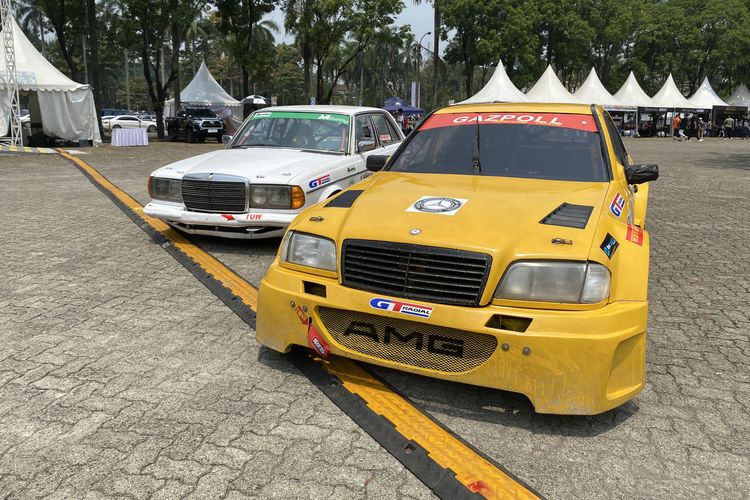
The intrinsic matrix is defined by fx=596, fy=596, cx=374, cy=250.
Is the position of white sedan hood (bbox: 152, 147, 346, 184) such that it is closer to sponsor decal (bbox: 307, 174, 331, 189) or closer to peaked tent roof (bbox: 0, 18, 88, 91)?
sponsor decal (bbox: 307, 174, 331, 189)

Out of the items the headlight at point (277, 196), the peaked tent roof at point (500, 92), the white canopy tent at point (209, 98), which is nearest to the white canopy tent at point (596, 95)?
the peaked tent roof at point (500, 92)

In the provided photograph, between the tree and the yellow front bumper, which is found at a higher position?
the tree

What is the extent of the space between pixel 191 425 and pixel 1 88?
75.0 ft

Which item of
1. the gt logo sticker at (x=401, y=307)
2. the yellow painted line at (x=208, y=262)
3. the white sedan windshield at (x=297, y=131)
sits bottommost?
the yellow painted line at (x=208, y=262)

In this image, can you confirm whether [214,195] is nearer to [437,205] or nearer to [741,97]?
[437,205]

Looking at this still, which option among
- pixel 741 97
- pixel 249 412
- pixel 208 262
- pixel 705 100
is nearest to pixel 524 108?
pixel 249 412

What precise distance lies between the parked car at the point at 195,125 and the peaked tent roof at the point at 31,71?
580 centimetres

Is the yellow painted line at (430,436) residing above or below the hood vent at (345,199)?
below

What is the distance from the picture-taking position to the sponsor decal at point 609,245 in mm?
2920

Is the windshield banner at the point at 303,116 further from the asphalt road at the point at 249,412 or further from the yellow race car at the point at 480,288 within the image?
the yellow race car at the point at 480,288

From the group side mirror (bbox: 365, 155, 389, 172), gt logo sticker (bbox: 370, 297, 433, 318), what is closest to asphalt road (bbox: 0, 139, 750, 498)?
gt logo sticker (bbox: 370, 297, 433, 318)

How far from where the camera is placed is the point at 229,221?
5.99 metres

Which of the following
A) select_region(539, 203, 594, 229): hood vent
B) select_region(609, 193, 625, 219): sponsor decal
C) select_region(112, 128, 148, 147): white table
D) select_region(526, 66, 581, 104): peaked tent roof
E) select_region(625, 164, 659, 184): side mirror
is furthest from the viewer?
select_region(526, 66, 581, 104): peaked tent roof

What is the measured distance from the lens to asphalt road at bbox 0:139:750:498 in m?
2.51
